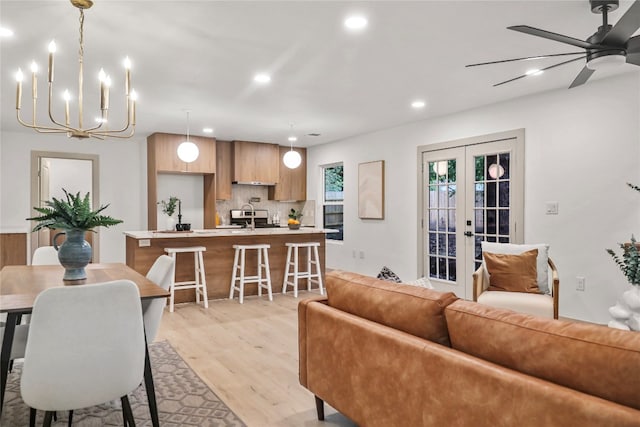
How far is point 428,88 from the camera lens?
4.48 metres

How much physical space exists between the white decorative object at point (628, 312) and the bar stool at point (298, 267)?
11.1ft

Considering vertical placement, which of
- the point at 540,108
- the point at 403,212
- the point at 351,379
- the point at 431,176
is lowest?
the point at 351,379

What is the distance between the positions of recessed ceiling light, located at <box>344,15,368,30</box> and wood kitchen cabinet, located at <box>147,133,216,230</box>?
477 centimetres

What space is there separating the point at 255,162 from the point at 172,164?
1.53 meters

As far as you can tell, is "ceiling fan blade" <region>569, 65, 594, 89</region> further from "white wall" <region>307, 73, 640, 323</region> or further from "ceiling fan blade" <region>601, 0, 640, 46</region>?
"white wall" <region>307, 73, 640, 323</region>

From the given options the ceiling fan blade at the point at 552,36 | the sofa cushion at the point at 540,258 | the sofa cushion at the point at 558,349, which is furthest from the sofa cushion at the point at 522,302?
the sofa cushion at the point at 558,349

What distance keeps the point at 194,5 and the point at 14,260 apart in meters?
5.64

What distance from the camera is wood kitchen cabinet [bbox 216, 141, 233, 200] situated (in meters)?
7.63

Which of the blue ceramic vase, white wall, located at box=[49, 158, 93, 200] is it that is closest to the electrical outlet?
the blue ceramic vase

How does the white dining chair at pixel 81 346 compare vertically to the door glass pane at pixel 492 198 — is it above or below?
below

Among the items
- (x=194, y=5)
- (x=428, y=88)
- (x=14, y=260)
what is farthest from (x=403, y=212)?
(x=14, y=260)

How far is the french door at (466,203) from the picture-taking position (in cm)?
501

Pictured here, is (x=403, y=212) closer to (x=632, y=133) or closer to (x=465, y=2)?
(x=632, y=133)

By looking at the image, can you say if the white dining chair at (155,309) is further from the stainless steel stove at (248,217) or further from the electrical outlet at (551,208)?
the stainless steel stove at (248,217)
